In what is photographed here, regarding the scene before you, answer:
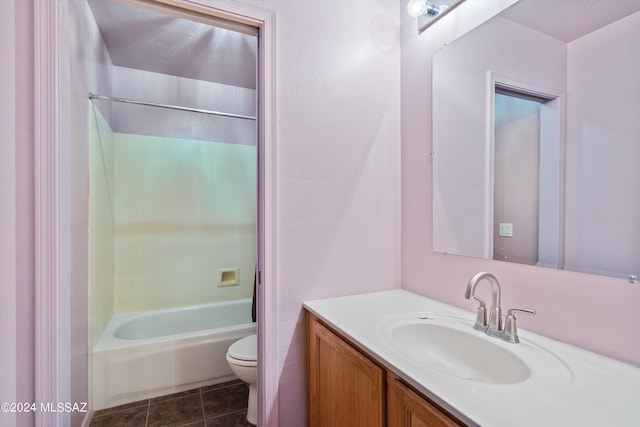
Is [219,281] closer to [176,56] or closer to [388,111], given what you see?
[176,56]

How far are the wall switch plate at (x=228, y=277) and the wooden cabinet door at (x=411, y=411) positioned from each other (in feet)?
6.89

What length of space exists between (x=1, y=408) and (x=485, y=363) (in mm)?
1487

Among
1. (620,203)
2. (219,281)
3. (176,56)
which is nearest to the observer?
(620,203)

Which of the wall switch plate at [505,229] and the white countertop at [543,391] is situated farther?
the wall switch plate at [505,229]

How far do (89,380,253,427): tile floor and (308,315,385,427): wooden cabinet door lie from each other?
0.77 meters

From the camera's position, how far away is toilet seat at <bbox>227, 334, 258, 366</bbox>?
1.62 meters

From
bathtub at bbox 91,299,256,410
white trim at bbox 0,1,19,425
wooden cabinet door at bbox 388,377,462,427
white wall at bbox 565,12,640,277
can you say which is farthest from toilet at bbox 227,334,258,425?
white wall at bbox 565,12,640,277

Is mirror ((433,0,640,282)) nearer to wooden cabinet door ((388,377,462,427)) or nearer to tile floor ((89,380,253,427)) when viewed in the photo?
wooden cabinet door ((388,377,462,427))

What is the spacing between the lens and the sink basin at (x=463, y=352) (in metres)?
0.75

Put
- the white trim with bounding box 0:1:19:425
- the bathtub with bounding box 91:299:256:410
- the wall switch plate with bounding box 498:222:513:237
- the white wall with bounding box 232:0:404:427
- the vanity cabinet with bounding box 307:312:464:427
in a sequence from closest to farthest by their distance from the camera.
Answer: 1. the vanity cabinet with bounding box 307:312:464:427
2. the white trim with bounding box 0:1:19:425
3. the wall switch plate with bounding box 498:222:513:237
4. the white wall with bounding box 232:0:404:427
5. the bathtub with bounding box 91:299:256:410

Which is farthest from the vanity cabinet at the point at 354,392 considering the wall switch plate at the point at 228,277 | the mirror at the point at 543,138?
the wall switch plate at the point at 228,277

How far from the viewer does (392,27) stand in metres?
1.48

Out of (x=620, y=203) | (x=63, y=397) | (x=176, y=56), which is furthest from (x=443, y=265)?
(x=176, y=56)

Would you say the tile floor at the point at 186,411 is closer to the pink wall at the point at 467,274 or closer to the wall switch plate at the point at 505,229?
the pink wall at the point at 467,274
